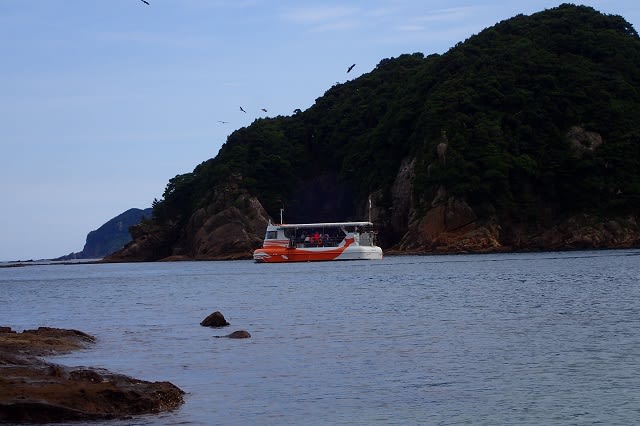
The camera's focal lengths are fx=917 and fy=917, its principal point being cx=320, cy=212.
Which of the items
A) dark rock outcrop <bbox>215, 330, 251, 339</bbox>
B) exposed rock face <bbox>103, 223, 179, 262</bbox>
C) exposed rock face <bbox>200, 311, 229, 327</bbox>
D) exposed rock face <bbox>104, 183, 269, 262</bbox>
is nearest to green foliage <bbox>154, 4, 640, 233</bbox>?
exposed rock face <bbox>103, 223, 179, 262</bbox>

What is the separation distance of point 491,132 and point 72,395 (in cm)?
10349

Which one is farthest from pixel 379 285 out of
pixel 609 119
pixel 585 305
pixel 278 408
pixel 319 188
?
pixel 319 188

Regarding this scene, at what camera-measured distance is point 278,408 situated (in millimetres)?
18406

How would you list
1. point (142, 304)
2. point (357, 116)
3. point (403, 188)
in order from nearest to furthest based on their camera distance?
point (142, 304) < point (403, 188) < point (357, 116)

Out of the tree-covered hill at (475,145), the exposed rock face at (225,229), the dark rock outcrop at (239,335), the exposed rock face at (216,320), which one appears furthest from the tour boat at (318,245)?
the dark rock outcrop at (239,335)

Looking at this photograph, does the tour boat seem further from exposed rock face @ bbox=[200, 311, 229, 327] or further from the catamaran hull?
exposed rock face @ bbox=[200, 311, 229, 327]

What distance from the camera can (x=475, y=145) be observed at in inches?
4532

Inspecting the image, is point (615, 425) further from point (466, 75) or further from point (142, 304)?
point (466, 75)

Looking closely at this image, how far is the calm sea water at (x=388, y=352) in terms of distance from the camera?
18.0 m

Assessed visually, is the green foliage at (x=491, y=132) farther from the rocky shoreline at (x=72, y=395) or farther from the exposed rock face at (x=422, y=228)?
the rocky shoreline at (x=72, y=395)

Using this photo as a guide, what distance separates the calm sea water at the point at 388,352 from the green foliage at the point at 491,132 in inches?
2372

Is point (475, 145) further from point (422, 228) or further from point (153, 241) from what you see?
point (153, 241)

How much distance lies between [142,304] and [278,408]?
33.1 meters

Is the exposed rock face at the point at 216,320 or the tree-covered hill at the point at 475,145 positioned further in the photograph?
the tree-covered hill at the point at 475,145
